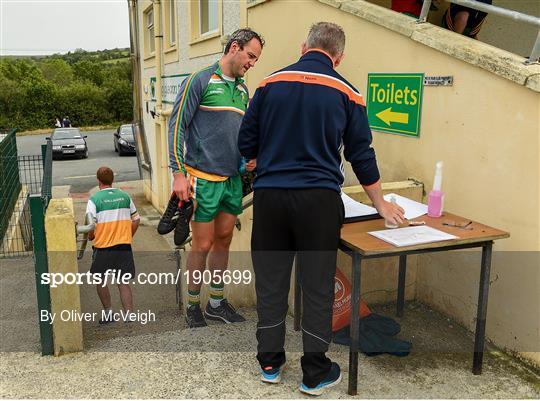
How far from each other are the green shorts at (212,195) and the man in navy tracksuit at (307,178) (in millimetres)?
786

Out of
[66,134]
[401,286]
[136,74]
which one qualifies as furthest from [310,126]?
[66,134]

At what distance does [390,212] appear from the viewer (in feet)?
9.43

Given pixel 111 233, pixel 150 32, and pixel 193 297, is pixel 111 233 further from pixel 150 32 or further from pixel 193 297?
pixel 150 32

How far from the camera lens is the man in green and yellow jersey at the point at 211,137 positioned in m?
3.45

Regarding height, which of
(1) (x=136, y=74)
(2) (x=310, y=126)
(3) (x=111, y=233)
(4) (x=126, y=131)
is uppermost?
(1) (x=136, y=74)

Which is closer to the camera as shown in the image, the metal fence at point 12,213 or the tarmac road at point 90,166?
the metal fence at point 12,213

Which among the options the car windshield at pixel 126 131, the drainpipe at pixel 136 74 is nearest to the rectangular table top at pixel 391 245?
the drainpipe at pixel 136 74

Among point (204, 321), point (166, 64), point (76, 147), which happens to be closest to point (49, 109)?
point (76, 147)

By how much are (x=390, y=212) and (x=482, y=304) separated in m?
0.73

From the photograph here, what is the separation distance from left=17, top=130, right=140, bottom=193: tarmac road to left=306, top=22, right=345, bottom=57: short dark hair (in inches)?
658

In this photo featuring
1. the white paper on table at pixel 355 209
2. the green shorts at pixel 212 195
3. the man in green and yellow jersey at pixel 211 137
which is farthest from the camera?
the green shorts at pixel 212 195

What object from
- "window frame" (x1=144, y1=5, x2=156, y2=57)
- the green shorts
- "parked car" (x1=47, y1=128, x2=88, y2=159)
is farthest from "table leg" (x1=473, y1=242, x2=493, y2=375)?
"parked car" (x1=47, y1=128, x2=88, y2=159)

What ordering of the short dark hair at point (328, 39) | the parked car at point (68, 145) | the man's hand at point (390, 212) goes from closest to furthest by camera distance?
the short dark hair at point (328, 39), the man's hand at point (390, 212), the parked car at point (68, 145)

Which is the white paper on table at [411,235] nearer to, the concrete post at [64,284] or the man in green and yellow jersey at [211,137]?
the man in green and yellow jersey at [211,137]
